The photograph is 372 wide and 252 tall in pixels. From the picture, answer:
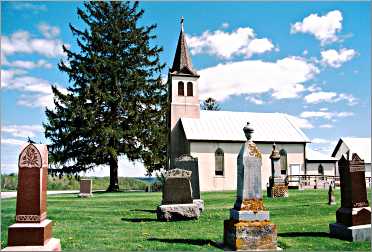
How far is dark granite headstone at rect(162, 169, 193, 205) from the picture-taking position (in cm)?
1390

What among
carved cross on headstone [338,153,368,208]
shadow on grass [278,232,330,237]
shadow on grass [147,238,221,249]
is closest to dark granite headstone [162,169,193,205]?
shadow on grass [147,238,221,249]

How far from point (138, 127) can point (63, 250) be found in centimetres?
2789

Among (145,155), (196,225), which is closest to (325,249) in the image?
(196,225)

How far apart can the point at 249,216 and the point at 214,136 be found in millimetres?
28565

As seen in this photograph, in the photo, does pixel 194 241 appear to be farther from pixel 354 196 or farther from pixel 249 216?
pixel 354 196

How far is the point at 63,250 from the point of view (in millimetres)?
8703

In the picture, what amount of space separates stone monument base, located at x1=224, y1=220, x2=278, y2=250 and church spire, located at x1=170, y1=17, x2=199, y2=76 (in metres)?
31.8

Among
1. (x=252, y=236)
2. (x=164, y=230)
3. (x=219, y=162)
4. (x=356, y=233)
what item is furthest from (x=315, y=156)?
(x=252, y=236)

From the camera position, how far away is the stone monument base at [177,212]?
44.7ft

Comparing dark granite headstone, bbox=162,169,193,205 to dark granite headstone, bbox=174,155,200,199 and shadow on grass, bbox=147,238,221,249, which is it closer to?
dark granite headstone, bbox=174,155,200,199

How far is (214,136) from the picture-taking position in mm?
37188

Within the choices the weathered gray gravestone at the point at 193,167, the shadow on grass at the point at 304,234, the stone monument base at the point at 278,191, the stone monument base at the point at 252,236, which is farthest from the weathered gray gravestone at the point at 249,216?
the stone monument base at the point at 278,191

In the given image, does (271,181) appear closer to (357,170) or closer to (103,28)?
(357,170)

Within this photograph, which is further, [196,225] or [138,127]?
[138,127]
